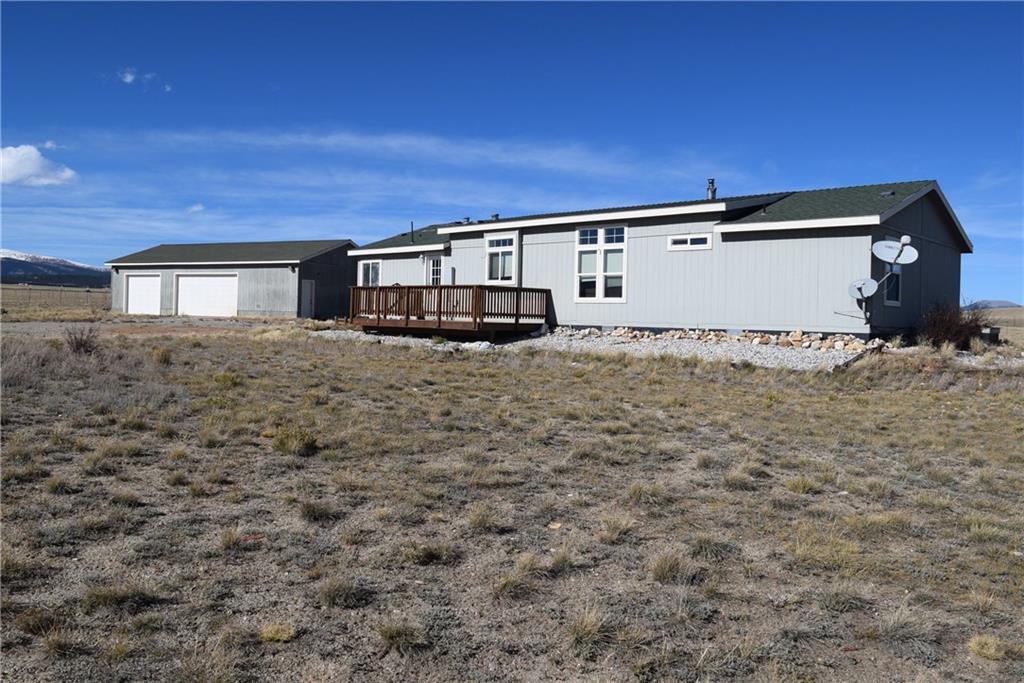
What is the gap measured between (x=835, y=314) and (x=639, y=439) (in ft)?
36.6

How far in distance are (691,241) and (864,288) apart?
4.46m

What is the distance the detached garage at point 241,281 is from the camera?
3678cm

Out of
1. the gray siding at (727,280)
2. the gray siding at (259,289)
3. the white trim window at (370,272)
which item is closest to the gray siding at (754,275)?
the gray siding at (727,280)

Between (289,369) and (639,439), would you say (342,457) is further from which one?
(289,369)

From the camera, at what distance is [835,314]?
699 inches

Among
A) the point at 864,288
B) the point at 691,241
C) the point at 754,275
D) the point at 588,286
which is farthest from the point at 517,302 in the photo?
the point at 864,288

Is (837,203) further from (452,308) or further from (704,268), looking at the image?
(452,308)

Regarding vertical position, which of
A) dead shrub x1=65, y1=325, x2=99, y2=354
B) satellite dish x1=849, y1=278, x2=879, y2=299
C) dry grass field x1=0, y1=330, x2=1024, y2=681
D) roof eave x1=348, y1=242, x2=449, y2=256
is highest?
roof eave x1=348, y1=242, x2=449, y2=256

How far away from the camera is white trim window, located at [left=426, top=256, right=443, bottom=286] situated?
26656mm

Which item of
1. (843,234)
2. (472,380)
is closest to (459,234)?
(843,234)

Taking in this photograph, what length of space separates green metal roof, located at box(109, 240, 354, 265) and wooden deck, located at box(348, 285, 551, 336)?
47.5ft

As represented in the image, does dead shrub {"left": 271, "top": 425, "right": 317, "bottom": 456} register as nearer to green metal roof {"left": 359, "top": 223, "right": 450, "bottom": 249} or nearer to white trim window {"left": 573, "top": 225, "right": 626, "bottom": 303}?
white trim window {"left": 573, "top": 225, "right": 626, "bottom": 303}

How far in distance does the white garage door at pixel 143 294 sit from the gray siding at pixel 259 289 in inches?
16.4

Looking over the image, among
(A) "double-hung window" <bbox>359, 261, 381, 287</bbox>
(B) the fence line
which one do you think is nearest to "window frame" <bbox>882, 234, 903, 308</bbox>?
(A) "double-hung window" <bbox>359, 261, 381, 287</bbox>
